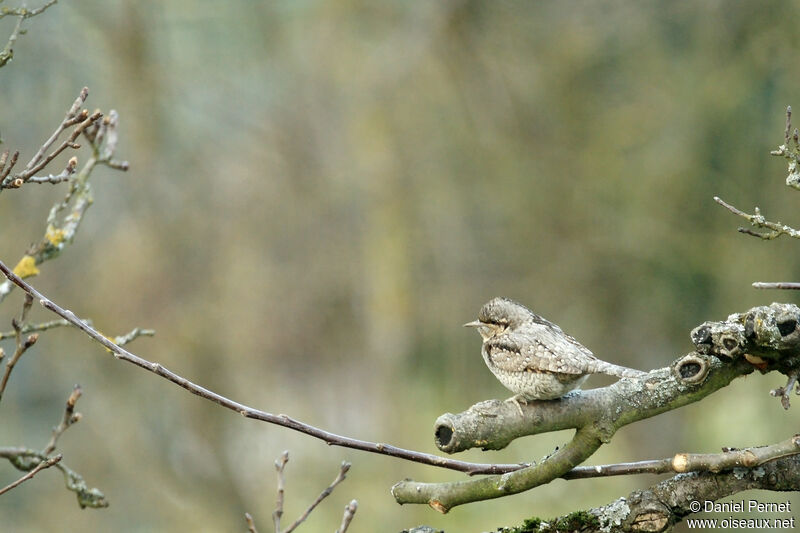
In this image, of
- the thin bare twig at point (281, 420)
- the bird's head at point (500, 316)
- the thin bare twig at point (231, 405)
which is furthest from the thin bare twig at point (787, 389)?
the bird's head at point (500, 316)

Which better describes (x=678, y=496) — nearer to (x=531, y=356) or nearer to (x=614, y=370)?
(x=614, y=370)

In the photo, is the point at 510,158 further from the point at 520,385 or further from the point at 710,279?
the point at 520,385

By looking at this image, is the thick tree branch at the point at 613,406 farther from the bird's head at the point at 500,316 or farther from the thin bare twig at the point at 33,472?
the thin bare twig at the point at 33,472

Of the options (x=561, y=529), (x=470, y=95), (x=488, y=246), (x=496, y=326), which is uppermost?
(x=470, y=95)

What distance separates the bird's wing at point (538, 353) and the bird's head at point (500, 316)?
0.07 meters

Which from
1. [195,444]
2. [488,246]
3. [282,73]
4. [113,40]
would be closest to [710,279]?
[488,246]

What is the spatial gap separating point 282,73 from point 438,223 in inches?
95.2

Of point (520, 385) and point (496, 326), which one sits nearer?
point (520, 385)

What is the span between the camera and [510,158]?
9062 mm

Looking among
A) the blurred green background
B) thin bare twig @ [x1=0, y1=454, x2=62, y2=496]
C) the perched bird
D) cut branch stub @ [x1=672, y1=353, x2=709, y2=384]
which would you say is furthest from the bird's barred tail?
the blurred green background

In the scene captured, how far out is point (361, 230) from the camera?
9898 millimetres

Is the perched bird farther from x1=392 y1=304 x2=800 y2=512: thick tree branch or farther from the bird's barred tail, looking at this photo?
x1=392 y1=304 x2=800 y2=512: thick tree branch

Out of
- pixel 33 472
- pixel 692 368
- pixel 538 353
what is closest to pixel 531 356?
pixel 538 353

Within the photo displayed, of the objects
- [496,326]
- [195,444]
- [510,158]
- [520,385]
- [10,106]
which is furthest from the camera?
[195,444]
